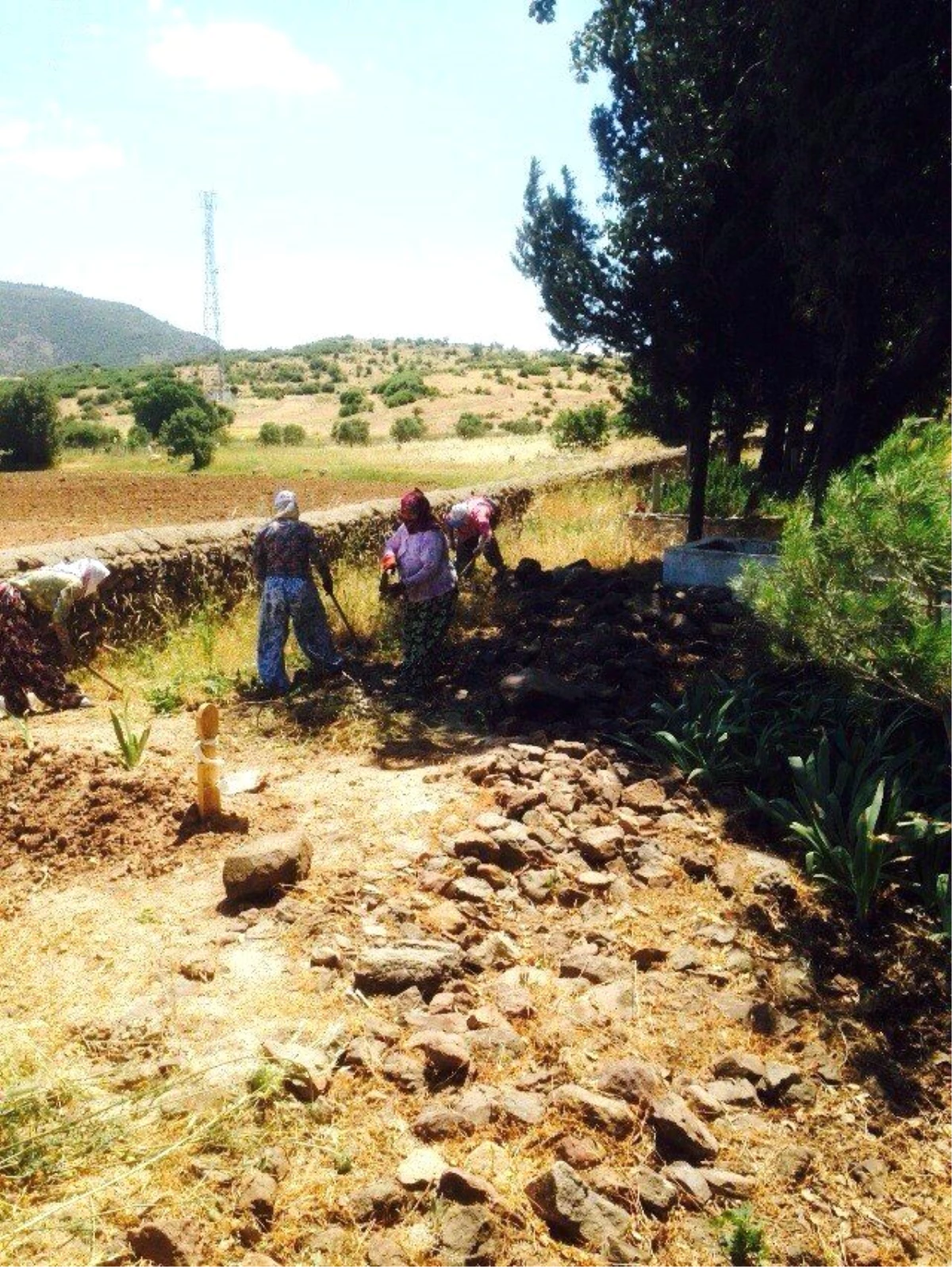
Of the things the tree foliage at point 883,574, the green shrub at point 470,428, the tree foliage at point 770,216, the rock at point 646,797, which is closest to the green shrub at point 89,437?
the green shrub at point 470,428

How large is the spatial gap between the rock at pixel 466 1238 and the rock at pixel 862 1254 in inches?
36.9

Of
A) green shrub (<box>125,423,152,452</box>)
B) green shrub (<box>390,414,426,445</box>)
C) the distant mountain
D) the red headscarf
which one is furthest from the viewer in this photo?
the distant mountain

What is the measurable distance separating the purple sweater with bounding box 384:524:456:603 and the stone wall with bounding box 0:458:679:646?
224 cm

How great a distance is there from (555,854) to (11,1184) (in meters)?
2.43

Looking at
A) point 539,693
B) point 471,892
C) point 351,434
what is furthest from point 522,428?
point 471,892

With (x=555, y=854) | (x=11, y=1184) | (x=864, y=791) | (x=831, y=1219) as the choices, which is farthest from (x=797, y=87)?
(x=11, y=1184)

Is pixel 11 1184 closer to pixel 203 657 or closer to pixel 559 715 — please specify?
pixel 559 715

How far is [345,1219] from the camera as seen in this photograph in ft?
7.52

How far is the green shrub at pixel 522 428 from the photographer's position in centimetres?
4116

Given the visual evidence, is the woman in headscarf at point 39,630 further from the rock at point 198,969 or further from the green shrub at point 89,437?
the green shrub at point 89,437

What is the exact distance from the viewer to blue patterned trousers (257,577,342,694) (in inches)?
265

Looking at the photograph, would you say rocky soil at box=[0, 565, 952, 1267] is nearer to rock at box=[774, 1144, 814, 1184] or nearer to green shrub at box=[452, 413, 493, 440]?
rock at box=[774, 1144, 814, 1184]

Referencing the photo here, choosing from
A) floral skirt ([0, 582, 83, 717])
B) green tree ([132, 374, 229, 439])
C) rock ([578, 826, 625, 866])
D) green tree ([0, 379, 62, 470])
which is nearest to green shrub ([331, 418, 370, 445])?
green tree ([132, 374, 229, 439])

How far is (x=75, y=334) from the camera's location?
163000mm
